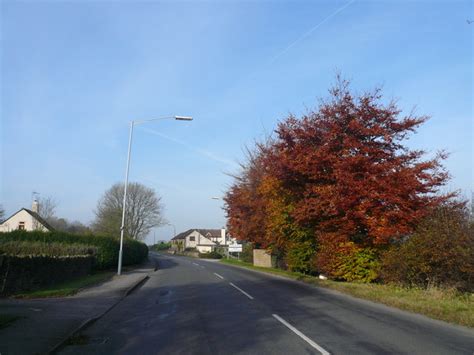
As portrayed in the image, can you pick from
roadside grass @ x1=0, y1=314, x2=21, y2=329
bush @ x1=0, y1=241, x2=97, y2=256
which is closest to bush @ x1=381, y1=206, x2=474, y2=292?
roadside grass @ x1=0, y1=314, x2=21, y2=329

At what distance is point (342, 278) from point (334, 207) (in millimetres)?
4178

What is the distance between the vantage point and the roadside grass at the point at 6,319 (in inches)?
377

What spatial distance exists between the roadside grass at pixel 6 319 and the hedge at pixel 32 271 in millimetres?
3345

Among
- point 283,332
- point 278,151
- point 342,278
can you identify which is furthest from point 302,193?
point 283,332

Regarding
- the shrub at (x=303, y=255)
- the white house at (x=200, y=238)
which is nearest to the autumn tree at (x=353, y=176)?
the shrub at (x=303, y=255)

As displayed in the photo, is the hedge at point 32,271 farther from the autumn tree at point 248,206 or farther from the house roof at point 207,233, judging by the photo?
the house roof at point 207,233

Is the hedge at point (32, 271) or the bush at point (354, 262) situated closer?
the hedge at point (32, 271)

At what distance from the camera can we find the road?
8.12m

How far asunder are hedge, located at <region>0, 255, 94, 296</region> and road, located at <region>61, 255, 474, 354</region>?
4.18 metres

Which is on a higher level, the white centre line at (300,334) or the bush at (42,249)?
the bush at (42,249)

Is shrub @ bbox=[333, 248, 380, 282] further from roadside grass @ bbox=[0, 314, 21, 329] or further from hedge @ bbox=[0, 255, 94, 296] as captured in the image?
roadside grass @ bbox=[0, 314, 21, 329]

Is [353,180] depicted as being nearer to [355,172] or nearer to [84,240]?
[355,172]

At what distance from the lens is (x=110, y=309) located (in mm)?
13570

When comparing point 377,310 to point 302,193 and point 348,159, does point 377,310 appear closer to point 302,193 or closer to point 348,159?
point 348,159
